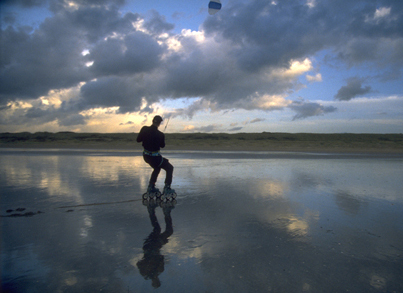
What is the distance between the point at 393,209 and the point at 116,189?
683 cm

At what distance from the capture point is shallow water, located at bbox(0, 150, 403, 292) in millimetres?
2936

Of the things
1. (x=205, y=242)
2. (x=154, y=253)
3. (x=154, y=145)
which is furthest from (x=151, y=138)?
(x=154, y=253)

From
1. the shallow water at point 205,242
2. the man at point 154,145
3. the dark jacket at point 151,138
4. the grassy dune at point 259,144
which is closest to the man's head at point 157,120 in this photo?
the man at point 154,145

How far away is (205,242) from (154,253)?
76 cm

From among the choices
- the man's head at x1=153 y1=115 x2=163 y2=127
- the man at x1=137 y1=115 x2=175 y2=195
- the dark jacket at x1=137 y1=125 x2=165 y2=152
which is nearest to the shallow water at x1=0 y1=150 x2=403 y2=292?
the man at x1=137 y1=115 x2=175 y2=195

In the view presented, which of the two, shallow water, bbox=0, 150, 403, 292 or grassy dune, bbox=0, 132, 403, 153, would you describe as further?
grassy dune, bbox=0, 132, 403, 153

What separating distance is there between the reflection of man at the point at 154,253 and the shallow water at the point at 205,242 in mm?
13

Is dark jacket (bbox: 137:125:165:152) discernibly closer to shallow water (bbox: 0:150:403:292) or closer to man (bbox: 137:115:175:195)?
man (bbox: 137:115:175:195)

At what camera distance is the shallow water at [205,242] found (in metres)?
2.94

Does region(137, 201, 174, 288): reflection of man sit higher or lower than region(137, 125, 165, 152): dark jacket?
lower

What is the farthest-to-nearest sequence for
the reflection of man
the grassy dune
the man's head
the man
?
1. the grassy dune
2. the man's head
3. the man
4. the reflection of man

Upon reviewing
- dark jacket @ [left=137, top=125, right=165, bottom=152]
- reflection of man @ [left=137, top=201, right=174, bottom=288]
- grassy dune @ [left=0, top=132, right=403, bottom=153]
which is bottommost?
reflection of man @ [left=137, top=201, right=174, bottom=288]

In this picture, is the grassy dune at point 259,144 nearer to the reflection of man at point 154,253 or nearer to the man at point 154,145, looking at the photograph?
the man at point 154,145

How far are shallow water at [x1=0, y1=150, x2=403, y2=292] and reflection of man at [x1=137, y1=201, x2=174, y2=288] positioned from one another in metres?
0.01
